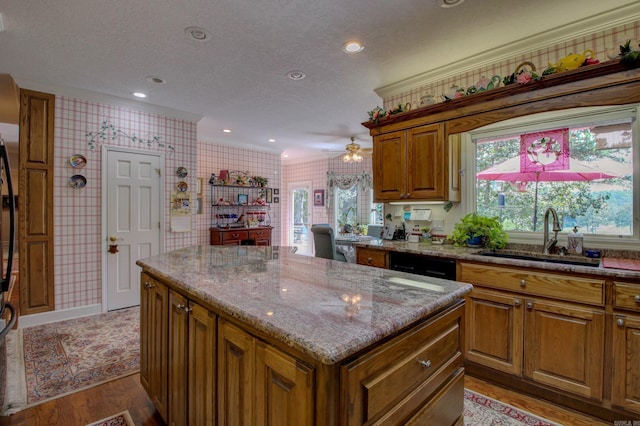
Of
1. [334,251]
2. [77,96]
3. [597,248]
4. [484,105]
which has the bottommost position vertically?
[334,251]

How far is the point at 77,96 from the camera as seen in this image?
354 cm

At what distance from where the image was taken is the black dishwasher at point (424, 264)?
2.42m

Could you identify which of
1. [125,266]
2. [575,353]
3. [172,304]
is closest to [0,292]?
[172,304]

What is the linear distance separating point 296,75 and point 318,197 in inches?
183

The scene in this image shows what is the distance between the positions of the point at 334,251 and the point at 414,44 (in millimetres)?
2766

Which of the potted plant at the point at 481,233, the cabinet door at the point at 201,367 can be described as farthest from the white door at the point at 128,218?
the potted plant at the point at 481,233

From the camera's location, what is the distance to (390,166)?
125 inches

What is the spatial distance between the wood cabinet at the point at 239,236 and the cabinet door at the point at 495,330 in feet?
14.9

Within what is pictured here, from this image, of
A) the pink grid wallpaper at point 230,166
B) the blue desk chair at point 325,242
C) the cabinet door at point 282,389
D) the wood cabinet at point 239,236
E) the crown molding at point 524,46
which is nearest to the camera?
the cabinet door at point 282,389

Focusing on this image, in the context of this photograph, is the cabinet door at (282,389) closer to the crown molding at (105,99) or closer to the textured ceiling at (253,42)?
the textured ceiling at (253,42)

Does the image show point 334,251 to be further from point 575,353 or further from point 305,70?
point 575,353

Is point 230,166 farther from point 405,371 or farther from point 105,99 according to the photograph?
point 405,371

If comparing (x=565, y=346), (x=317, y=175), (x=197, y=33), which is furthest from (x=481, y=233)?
(x=317, y=175)

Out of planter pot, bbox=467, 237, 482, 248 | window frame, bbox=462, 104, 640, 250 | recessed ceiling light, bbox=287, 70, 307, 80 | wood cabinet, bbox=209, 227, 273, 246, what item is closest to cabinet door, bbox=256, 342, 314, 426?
planter pot, bbox=467, 237, 482, 248
